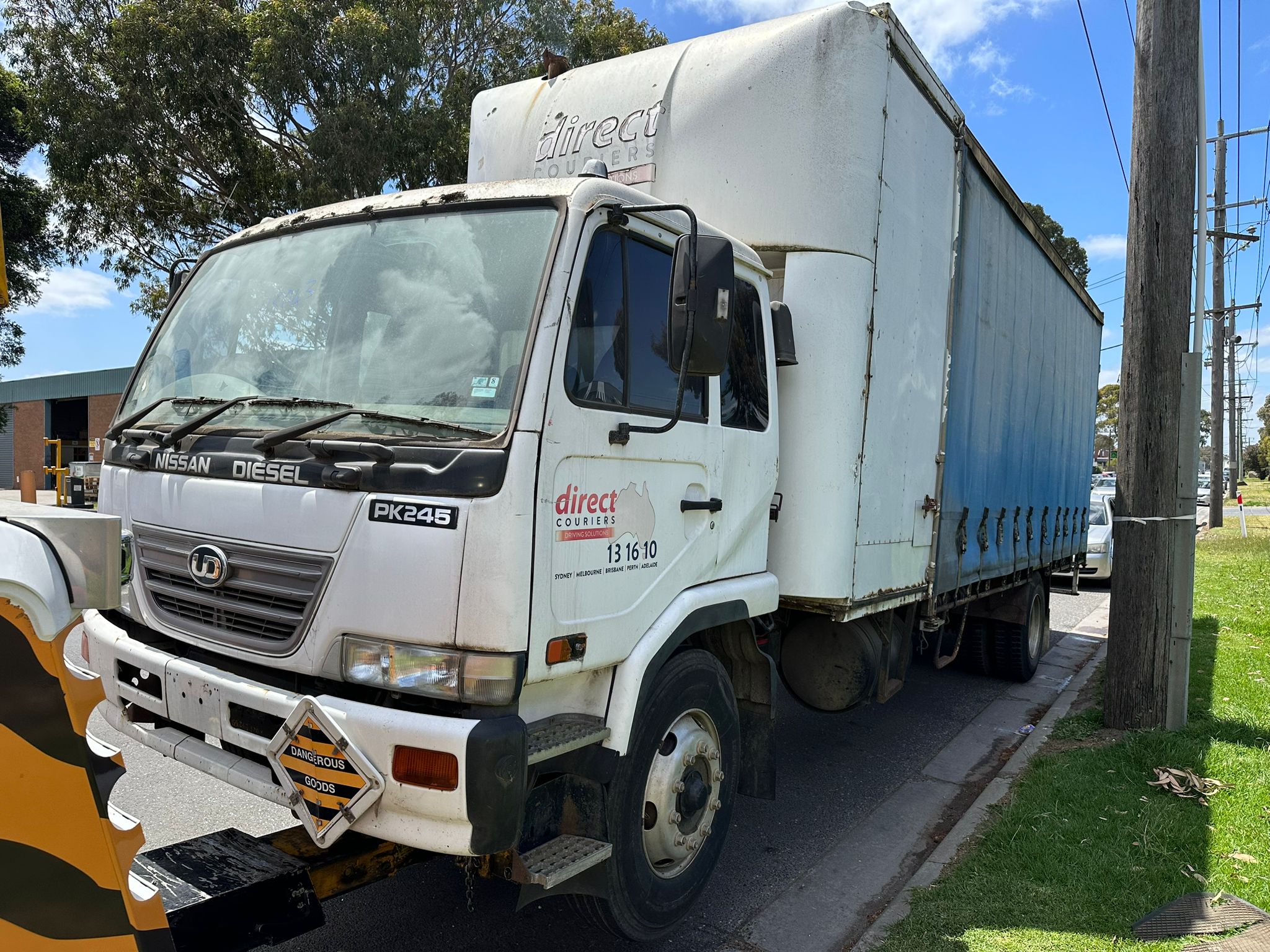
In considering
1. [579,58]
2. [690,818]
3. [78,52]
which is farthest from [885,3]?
[78,52]

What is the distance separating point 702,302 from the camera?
298cm

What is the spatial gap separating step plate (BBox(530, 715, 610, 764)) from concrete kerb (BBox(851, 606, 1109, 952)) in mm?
1490

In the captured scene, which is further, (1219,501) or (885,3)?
(1219,501)

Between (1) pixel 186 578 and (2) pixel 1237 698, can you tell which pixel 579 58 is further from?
(1) pixel 186 578

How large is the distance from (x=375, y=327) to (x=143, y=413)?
1.11 m

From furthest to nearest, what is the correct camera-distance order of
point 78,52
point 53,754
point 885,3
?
point 78,52
point 885,3
point 53,754

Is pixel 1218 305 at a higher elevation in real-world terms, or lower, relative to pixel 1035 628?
higher

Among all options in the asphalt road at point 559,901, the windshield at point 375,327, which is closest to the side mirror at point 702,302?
the windshield at point 375,327

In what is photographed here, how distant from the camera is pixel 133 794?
4.52 metres

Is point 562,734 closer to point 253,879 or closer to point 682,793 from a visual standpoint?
point 682,793

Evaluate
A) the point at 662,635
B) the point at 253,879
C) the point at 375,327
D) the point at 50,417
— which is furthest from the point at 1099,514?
the point at 50,417

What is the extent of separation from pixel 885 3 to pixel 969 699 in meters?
5.64

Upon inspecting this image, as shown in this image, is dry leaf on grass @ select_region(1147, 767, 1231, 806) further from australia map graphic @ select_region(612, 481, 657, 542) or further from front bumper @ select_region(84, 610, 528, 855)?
front bumper @ select_region(84, 610, 528, 855)

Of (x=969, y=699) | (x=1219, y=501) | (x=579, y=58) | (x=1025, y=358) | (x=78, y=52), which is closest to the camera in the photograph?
(x=1025, y=358)
